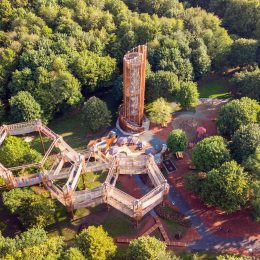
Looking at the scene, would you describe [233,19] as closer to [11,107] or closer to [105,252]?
[11,107]

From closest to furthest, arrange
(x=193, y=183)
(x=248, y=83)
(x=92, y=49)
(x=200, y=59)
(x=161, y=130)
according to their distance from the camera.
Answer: (x=193, y=183)
(x=161, y=130)
(x=248, y=83)
(x=92, y=49)
(x=200, y=59)

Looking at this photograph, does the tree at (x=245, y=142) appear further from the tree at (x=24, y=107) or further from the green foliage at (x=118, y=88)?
the tree at (x=24, y=107)

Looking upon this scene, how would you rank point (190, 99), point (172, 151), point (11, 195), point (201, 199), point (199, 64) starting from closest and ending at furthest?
point (11, 195), point (201, 199), point (172, 151), point (190, 99), point (199, 64)

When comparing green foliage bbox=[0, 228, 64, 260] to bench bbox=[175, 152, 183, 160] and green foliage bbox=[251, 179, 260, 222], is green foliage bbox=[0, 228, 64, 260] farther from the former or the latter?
green foliage bbox=[251, 179, 260, 222]

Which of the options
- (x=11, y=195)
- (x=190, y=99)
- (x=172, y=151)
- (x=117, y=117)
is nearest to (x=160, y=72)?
(x=190, y=99)

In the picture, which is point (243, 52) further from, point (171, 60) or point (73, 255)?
point (73, 255)

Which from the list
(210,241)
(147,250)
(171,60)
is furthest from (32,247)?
(171,60)
